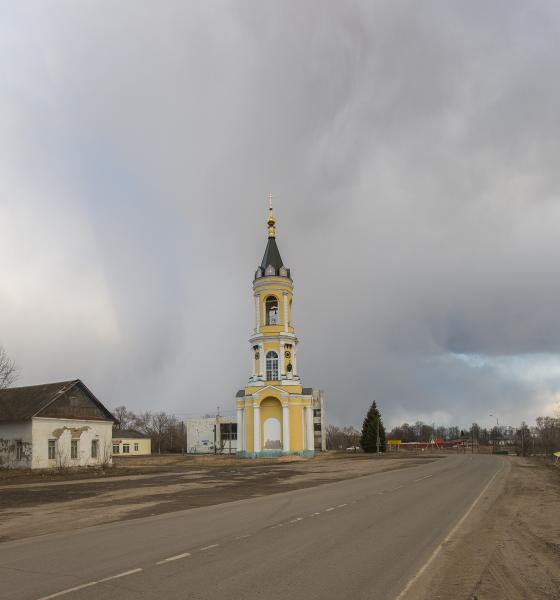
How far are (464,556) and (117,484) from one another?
2180 centimetres

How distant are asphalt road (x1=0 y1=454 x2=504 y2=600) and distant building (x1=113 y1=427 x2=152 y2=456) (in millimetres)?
82393

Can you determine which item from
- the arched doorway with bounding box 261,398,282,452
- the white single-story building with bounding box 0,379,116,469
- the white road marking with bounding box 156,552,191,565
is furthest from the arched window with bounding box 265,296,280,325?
the white road marking with bounding box 156,552,191,565

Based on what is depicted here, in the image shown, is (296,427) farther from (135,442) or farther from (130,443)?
(135,442)

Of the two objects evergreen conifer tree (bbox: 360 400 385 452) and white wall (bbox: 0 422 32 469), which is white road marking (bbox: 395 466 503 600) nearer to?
white wall (bbox: 0 422 32 469)

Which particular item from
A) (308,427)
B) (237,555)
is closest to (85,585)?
(237,555)

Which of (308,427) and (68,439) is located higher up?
(68,439)

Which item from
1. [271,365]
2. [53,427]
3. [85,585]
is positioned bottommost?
[85,585]

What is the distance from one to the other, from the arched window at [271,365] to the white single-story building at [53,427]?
22467 mm

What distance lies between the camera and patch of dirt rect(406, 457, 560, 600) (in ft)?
25.9

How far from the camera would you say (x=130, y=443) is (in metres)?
96.4

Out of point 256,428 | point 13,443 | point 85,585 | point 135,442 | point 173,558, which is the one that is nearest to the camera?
point 85,585

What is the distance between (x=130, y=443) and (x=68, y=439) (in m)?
57.4

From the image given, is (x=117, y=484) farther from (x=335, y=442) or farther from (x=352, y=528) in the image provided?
(x=335, y=442)

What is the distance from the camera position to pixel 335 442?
557ft
